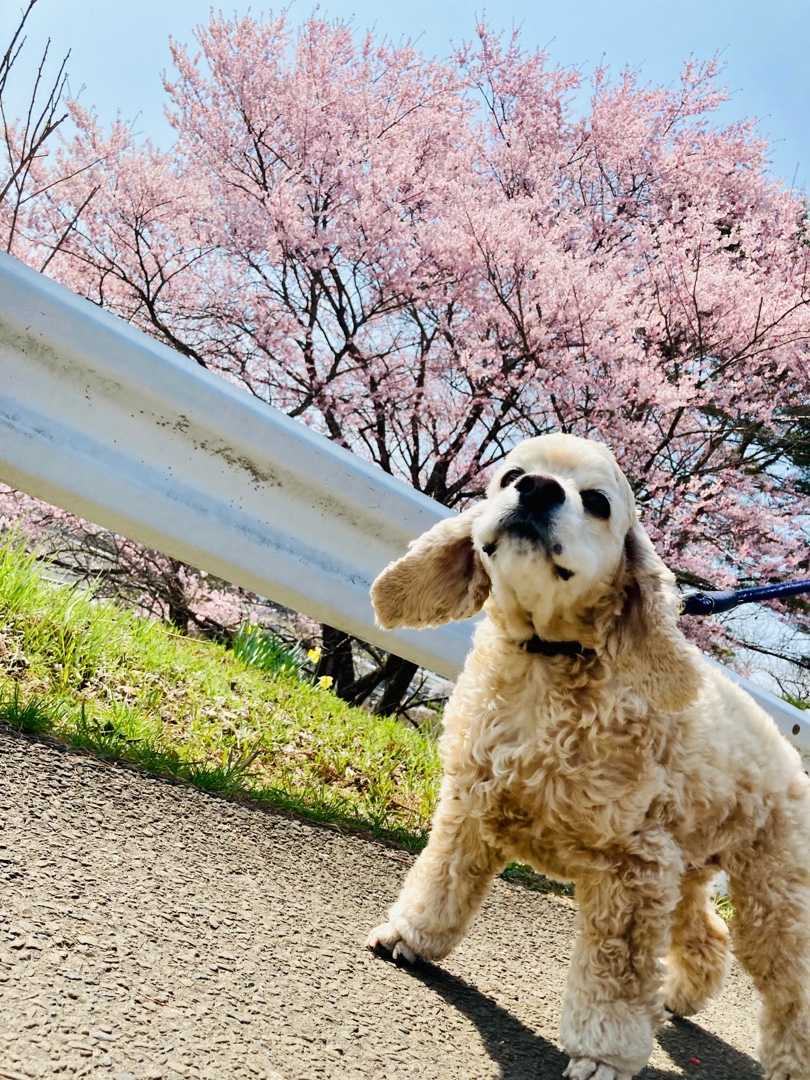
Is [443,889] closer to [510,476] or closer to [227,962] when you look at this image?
[227,962]

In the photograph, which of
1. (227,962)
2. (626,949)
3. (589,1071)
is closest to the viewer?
(227,962)

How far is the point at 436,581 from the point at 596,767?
0.60 meters

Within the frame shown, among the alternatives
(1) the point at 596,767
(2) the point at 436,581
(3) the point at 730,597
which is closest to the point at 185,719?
(2) the point at 436,581

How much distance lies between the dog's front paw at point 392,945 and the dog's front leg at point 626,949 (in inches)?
13.6

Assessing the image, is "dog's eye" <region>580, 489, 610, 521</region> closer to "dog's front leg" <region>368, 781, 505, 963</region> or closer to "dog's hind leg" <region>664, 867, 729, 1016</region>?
"dog's front leg" <region>368, 781, 505, 963</region>

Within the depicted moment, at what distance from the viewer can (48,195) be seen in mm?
8523

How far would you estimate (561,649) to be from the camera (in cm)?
204

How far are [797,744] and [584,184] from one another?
7.65 metres

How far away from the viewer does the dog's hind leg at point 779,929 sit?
6.85ft

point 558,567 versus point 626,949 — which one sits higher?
point 558,567

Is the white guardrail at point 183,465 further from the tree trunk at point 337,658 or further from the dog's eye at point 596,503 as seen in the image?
the tree trunk at point 337,658

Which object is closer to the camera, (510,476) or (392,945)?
(392,945)

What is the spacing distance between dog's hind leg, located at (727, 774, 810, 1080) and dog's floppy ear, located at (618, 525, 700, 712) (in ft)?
1.67

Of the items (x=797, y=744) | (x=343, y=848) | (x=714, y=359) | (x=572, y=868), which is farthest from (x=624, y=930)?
(x=714, y=359)
